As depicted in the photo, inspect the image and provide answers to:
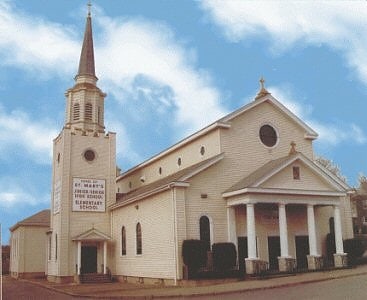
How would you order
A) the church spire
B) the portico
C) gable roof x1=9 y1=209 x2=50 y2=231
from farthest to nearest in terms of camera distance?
gable roof x1=9 y1=209 x2=50 y2=231 → the church spire → the portico

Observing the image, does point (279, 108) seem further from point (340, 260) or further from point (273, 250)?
point (340, 260)

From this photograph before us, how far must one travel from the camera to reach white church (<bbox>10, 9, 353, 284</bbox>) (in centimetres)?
2731

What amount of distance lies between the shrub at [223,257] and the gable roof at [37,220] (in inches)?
1062

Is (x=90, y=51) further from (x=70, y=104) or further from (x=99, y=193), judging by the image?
(x=99, y=193)

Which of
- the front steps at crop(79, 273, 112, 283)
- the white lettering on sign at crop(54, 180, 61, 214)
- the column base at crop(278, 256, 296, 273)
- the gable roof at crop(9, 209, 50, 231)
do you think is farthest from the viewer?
the gable roof at crop(9, 209, 50, 231)

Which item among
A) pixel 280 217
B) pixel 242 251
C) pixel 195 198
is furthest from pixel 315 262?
pixel 195 198

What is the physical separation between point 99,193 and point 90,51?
43.1ft

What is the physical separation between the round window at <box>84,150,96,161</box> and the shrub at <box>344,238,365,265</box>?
19.5 metres

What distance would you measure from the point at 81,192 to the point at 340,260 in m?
19.2

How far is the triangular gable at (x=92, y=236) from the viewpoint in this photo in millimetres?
35125

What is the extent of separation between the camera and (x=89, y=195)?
36.9 meters

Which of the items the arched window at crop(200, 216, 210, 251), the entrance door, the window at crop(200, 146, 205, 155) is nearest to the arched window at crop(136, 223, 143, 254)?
the arched window at crop(200, 216, 210, 251)

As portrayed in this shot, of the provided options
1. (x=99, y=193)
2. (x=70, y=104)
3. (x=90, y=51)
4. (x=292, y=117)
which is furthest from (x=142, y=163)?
(x=292, y=117)

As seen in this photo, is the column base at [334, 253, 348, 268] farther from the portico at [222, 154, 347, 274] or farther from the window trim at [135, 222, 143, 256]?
the window trim at [135, 222, 143, 256]
